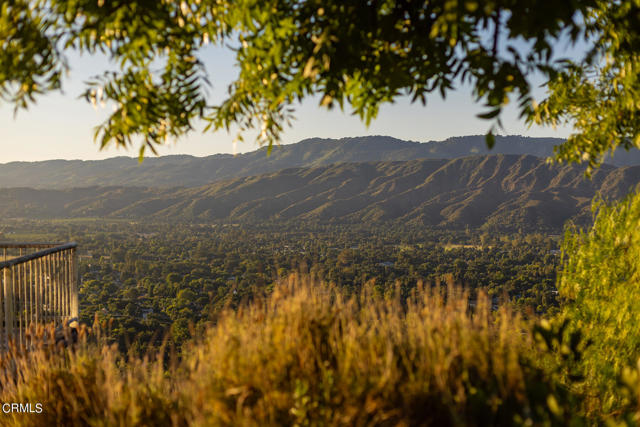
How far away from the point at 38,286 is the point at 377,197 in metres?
161

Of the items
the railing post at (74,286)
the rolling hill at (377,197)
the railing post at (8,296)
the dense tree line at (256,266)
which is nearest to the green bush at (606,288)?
the dense tree line at (256,266)

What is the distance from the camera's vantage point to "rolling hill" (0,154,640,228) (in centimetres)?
13875

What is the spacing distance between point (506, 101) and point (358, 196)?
166907mm

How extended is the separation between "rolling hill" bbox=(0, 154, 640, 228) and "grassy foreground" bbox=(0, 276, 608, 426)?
12815 cm

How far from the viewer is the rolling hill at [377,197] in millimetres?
138750

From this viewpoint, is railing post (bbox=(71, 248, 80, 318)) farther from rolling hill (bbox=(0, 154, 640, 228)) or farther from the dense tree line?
rolling hill (bbox=(0, 154, 640, 228))

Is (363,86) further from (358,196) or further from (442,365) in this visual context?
(358,196)

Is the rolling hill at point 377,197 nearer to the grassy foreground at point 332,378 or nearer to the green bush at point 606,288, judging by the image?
the green bush at point 606,288

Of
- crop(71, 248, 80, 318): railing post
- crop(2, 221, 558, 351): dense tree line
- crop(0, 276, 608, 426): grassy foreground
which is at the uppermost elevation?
crop(0, 276, 608, 426): grassy foreground

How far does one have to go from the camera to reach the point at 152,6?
2900mm

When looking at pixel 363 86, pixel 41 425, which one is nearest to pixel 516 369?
pixel 363 86

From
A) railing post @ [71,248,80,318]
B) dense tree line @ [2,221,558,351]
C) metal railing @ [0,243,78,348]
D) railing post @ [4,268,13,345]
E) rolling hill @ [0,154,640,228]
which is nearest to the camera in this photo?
railing post @ [4,268,13,345]

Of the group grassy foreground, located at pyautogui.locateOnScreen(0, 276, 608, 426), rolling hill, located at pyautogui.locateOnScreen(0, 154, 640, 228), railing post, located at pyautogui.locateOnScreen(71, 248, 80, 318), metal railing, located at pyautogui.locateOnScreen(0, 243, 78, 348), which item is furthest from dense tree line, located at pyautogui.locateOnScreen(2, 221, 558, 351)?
rolling hill, located at pyautogui.locateOnScreen(0, 154, 640, 228)

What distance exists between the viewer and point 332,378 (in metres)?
2.44
